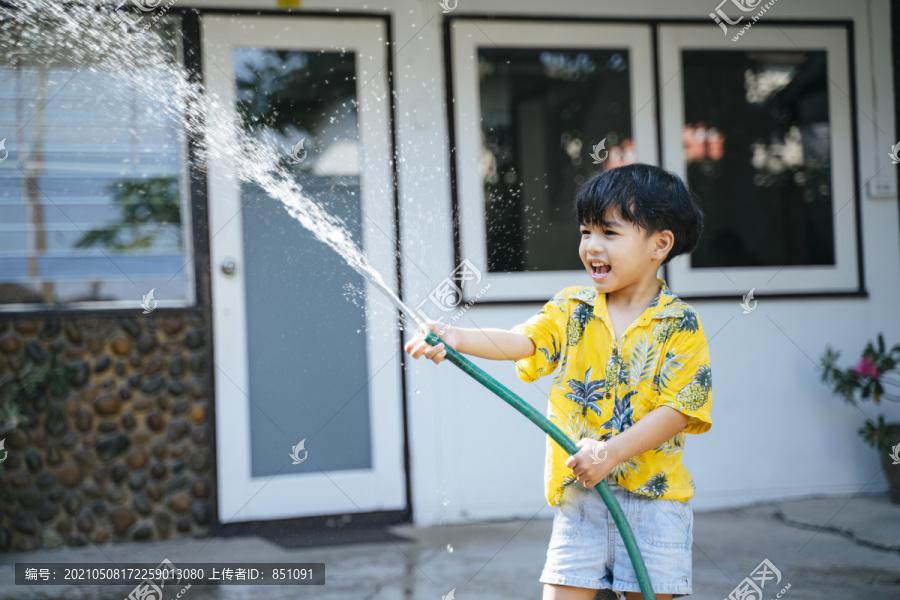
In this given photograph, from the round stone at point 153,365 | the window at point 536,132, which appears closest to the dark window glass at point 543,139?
the window at point 536,132

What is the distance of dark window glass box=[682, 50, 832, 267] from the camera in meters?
Answer: 4.43

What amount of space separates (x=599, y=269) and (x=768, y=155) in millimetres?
3056

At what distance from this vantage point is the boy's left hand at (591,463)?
165 centimetres

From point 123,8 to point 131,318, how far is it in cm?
137

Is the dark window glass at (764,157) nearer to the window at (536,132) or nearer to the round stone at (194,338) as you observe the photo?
the window at (536,132)

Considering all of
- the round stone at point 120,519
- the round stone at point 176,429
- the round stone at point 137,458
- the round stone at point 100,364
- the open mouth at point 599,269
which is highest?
the open mouth at point 599,269

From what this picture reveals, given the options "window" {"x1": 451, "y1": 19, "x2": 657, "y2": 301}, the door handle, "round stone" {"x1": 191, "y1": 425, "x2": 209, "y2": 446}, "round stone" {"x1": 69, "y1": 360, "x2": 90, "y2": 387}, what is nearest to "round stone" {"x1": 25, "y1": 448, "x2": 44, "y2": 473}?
"round stone" {"x1": 69, "y1": 360, "x2": 90, "y2": 387}

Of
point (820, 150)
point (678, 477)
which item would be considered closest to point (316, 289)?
point (678, 477)

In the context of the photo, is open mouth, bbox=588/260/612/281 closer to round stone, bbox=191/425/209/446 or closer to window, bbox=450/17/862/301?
window, bbox=450/17/862/301

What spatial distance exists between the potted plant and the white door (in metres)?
2.17

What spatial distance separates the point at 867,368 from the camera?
4.11 m

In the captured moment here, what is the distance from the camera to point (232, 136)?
3936mm

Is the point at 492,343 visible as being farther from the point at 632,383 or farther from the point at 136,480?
the point at 136,480

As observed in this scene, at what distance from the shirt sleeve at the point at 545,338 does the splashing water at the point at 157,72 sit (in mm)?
1746
